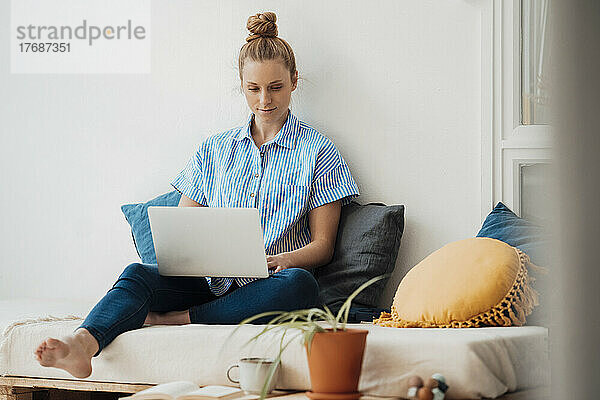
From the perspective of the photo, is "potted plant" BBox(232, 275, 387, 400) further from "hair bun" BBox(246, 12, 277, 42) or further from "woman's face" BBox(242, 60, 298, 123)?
"hair bun" BBox(246, 12, 277, 42)

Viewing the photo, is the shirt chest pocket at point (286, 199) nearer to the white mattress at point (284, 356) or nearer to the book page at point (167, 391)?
the white mattress at point (284, 356)

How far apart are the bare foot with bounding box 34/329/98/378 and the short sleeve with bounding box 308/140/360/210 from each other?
0.90 meters

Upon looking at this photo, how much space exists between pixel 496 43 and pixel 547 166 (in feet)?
6.95

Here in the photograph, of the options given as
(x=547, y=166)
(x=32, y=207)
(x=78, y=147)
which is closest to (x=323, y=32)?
(x=78, y=147)

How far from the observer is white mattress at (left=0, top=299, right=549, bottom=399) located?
1.57m

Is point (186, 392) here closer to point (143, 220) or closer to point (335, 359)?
point (335, 359)

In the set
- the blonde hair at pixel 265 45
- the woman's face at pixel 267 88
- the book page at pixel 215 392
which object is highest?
the blonde hair at pixel 265 45

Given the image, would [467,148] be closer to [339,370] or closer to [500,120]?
[500,120]

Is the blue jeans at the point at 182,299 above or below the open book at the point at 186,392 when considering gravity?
above

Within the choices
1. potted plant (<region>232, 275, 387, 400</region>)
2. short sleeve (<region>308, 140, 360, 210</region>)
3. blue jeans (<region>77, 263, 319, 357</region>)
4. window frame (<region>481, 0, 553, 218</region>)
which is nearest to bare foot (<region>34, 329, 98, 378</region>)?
blue jeans (<region>77, 263, 319, 357</region>)

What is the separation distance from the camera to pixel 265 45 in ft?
8.34

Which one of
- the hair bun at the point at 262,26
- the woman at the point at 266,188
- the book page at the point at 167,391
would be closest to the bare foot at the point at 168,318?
the woman at the point at 266,188

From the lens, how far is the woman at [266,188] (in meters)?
2.10

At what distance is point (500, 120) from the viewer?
2.47 meters
